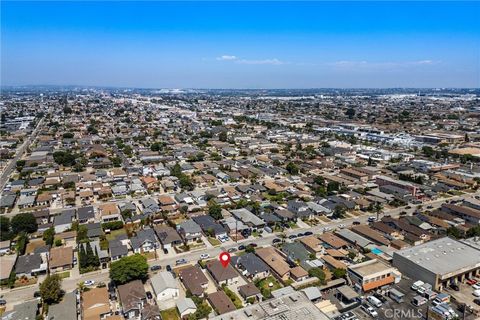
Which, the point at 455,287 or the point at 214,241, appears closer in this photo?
the point at 455,287

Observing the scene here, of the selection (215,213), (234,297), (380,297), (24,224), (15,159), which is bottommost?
(15,159)

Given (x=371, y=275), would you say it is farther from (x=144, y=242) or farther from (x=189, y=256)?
(x=144, y=242)

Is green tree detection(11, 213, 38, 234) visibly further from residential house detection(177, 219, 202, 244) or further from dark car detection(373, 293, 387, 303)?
dark car detection(373, 293, 387, 303)

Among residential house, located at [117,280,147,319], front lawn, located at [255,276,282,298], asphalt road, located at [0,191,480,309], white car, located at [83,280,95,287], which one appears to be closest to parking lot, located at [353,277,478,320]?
front lawn, located at [255,276,282,298]

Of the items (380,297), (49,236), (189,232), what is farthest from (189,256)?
(380,297)

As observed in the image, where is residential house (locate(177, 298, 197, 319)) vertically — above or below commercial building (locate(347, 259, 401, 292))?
below

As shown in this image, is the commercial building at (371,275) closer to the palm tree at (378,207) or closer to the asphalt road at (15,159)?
the palm tree at (378,207)
